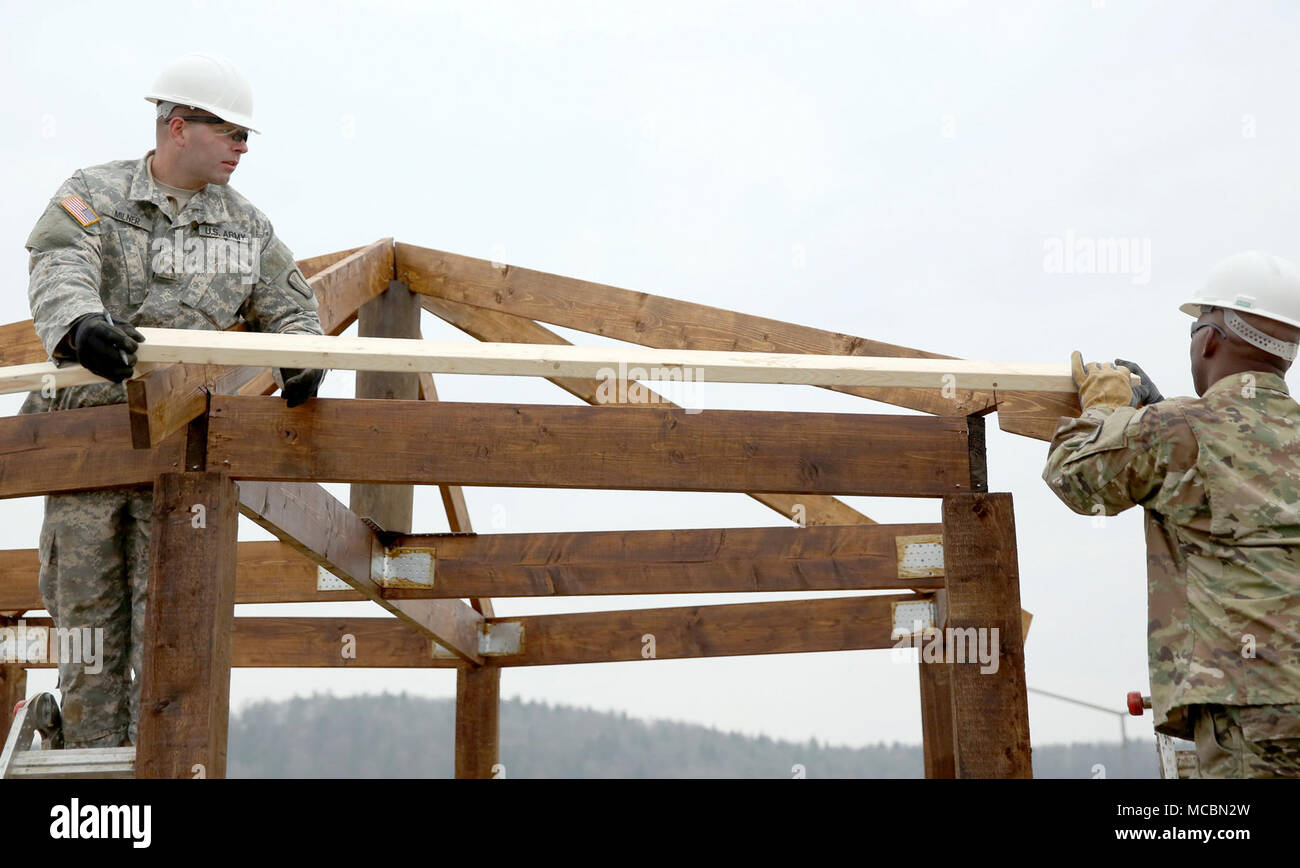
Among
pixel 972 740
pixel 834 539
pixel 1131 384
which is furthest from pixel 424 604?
pixel 1131 384

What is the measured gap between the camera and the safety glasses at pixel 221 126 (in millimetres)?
4785

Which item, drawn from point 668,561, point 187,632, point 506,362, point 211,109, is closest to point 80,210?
point 211,109

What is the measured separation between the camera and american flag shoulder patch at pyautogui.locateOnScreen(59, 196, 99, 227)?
4.50 meters

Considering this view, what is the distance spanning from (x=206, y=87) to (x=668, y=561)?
354cm

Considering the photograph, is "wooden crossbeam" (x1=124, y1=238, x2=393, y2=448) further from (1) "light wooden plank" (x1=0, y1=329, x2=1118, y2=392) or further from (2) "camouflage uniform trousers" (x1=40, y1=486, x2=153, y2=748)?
(2) "camouflage uniform trousers" (x1=40, y1=486, x2=153, y2=748)

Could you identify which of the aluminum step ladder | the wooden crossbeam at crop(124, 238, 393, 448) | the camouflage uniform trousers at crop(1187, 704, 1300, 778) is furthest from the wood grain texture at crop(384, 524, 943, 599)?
the camouflage uniform trousers at crop(1187, 704, 1300, 778)

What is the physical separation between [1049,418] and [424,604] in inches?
Result: 162

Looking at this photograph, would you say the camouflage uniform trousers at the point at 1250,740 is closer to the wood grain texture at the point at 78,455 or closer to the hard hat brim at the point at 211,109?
the wood grain texture at the point at 78,455

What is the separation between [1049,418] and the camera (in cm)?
471

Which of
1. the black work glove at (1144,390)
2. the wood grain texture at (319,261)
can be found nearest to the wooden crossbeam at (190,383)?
the wood grain texture at (319,261)

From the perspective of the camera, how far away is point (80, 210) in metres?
4.53

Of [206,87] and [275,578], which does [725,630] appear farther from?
[206,87]

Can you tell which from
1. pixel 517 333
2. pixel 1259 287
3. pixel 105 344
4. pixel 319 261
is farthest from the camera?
pixel 517 333
